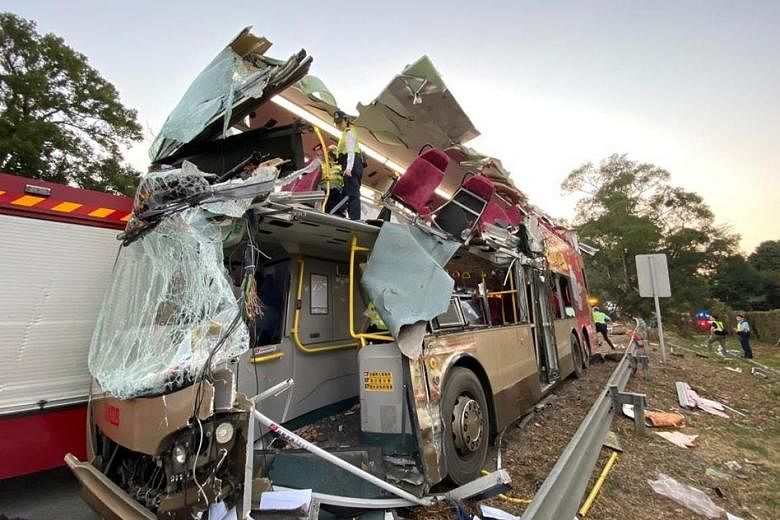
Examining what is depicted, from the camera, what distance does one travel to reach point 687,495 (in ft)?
11.5

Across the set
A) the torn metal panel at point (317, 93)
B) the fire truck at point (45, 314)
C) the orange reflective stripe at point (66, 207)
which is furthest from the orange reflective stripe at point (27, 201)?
the torn metal panel at point (317, 93)

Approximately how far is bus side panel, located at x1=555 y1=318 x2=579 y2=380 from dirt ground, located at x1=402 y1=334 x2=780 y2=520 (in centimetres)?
44

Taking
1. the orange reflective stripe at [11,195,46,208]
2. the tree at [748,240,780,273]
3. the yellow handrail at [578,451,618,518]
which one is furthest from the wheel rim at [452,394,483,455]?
the tree at [748,240,780,273]

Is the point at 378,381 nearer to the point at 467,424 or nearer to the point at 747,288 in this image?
the point at 467,424

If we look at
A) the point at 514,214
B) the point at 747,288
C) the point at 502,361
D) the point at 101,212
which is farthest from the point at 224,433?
the point at 747,288

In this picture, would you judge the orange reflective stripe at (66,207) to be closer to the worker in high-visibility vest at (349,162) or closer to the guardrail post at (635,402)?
the worker in high-visibility vest at (349,162)

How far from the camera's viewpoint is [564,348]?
287 inches

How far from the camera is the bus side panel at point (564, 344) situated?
6810 mm

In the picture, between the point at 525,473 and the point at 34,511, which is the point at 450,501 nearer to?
the point at 525,473

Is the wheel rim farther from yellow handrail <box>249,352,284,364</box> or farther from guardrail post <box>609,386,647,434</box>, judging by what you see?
guardrail post <box>609,386,647,434</box>

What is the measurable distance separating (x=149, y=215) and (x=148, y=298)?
0.58 metres

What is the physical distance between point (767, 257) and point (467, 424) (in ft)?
202

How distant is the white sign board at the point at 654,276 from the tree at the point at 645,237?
26.4 meters

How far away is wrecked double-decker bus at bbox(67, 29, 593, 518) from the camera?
224 centimetres
